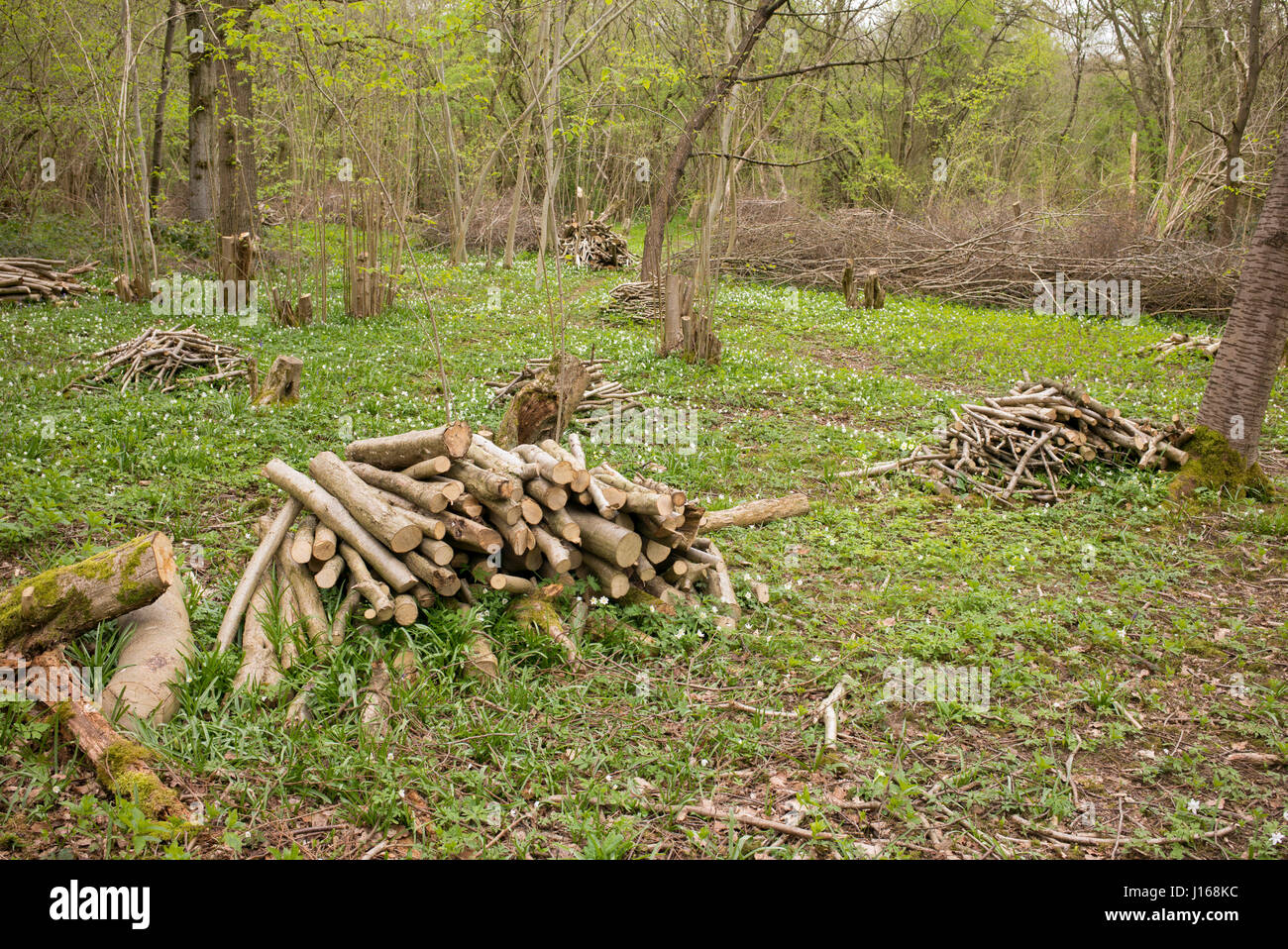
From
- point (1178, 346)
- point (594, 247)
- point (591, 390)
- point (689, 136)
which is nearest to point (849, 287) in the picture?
point (689, 136)

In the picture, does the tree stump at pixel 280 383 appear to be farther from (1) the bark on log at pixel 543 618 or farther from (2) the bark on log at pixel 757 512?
(1) the bark on log at pixel 543 618

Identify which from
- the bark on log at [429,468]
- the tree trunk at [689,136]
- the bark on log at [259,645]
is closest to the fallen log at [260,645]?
the bark on log at [259,645]

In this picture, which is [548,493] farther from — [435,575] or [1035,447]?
[1035,447]

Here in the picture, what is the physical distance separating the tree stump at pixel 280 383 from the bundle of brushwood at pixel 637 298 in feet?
24.7

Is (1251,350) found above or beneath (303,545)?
above

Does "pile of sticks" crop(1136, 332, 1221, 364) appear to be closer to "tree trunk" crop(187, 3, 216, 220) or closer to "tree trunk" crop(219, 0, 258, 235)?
"tree trunk" crop(219, 0, 258, 235)

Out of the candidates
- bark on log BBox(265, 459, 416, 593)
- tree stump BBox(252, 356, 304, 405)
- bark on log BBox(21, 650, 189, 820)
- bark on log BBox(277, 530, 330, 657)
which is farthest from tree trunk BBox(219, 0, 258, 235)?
bark on log BBox(21, 650, 189, 820)

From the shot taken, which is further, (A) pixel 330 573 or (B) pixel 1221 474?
(B) pixel 1221 474

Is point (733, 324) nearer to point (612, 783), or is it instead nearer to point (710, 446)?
point (710, 446)

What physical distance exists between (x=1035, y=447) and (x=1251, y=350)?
77.6 inches

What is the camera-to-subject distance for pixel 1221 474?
7.31 meters

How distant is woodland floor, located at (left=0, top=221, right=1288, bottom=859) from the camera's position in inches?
131

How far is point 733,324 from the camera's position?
14.7 metres
